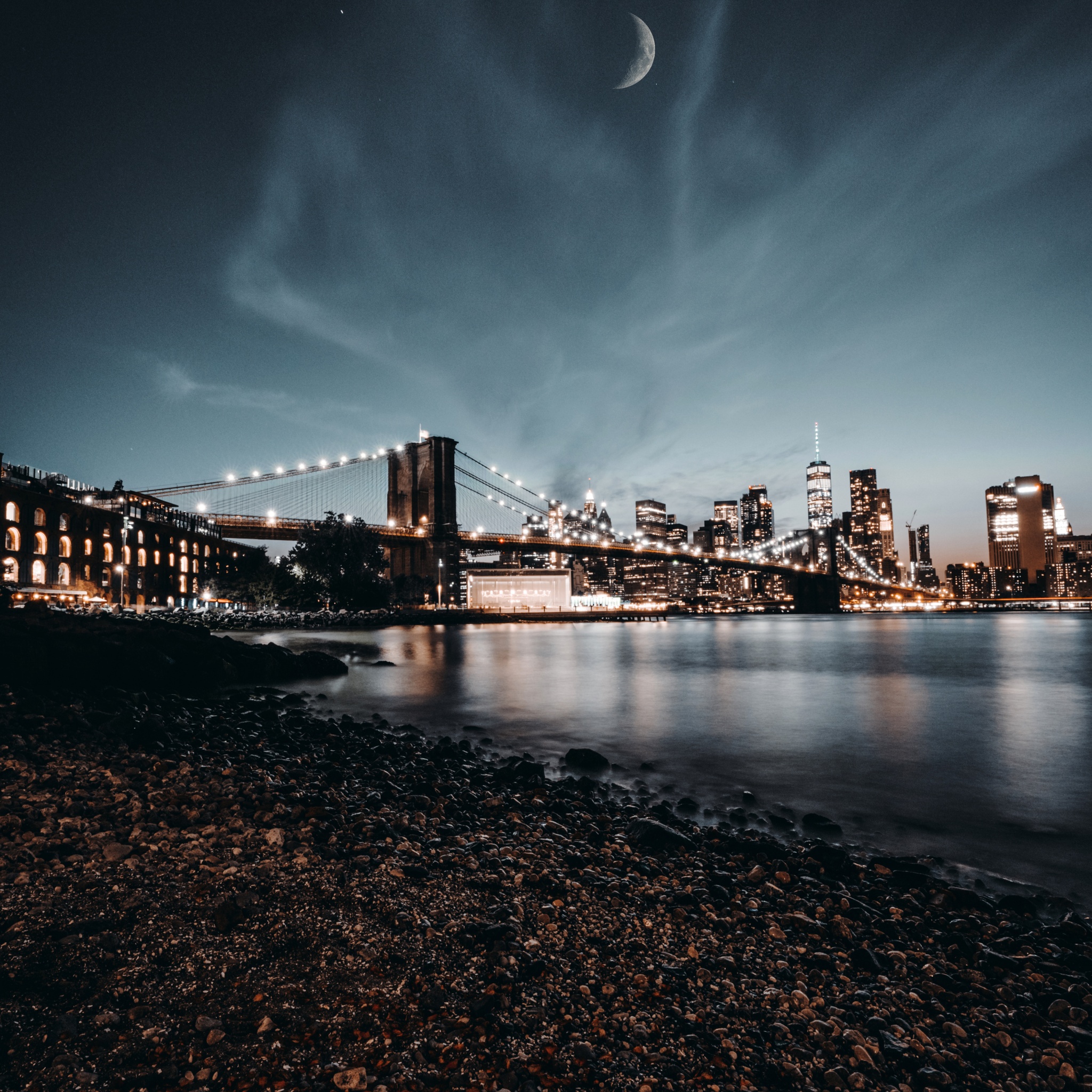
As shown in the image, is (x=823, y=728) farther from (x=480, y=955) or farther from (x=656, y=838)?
(x=480, y=955)

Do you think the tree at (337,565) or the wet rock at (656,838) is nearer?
the wet rock at (656,838)

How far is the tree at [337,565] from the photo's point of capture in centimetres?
4872

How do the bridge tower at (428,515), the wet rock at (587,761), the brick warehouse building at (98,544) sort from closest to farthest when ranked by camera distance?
the wet rock at (587,761), the brick warehouse building at (98,544), the bridge tower at (428,515)

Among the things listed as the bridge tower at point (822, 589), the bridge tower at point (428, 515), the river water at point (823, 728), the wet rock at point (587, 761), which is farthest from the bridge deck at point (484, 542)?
the wet rock at point (587, 761)

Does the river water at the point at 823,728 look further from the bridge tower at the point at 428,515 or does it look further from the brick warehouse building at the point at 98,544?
the bridge tower at the point at 428,515

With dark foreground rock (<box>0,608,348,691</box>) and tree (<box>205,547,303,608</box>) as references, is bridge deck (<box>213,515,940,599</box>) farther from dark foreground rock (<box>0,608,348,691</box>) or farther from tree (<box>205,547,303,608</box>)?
dark foreground rock (<box>0,608,348,691</box>)

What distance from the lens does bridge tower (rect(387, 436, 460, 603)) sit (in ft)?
245

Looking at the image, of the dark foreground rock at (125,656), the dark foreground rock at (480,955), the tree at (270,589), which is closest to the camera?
the dark foreground rock at (480,955)

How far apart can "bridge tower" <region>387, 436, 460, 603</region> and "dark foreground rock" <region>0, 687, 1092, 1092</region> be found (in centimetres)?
6928

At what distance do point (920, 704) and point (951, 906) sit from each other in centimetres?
1448

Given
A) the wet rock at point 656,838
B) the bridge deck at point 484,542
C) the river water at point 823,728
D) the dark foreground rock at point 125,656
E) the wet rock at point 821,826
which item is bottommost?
the river water at point 823,728

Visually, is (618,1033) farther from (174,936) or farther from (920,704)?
(920,704)

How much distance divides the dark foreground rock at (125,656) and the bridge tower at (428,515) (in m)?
55.9

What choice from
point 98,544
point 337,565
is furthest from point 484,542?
point 98,544
